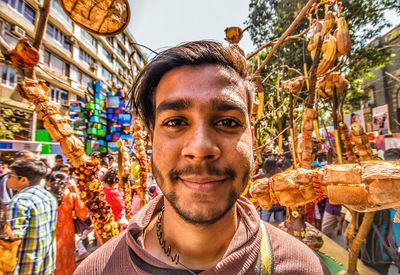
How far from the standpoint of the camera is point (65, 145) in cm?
157

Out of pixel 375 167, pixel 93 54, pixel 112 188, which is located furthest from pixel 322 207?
pixel 93 54

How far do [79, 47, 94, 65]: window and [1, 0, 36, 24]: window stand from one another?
337 inches

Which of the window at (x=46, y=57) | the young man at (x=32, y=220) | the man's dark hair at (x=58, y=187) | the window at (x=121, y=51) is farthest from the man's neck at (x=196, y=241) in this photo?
the window at (x=121, y=51)

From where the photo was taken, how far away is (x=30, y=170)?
2812 millimetres

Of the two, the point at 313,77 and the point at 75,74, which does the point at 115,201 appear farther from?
the point at 75,74

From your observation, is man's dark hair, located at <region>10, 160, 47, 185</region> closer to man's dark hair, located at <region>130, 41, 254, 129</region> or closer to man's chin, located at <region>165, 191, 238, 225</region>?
man's dark hair, located at <region>130, 41, 254, 129</region>

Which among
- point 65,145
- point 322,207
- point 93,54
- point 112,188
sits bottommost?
point 322,207

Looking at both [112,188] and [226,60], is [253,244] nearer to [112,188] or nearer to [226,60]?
[226,60]

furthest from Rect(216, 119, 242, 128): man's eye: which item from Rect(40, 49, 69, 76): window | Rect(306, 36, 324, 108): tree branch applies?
Rect(40, 49, 69, 76): window

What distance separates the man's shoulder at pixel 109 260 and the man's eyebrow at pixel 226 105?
2.29 feet

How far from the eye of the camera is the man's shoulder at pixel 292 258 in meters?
0.97

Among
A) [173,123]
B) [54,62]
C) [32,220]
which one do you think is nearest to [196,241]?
[173,123]

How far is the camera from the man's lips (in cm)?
91

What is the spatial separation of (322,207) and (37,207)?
5.64m
